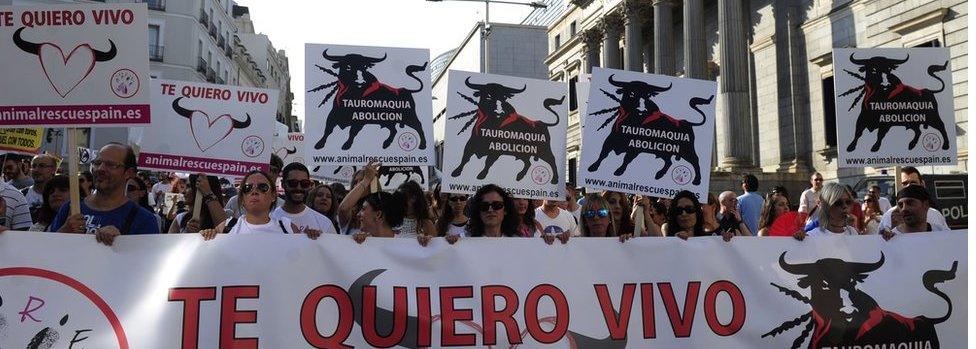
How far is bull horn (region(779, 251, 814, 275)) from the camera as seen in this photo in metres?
4.74

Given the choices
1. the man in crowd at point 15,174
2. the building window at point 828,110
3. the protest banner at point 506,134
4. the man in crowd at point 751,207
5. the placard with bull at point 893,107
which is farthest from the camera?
the building window at point 828,110

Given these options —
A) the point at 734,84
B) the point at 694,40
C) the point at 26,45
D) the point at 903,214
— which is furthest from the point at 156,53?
the point at 903,214

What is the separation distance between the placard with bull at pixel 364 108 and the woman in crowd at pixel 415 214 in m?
1.02

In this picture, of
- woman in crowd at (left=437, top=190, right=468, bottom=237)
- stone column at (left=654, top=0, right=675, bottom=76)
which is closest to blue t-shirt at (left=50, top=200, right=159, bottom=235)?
woman in crowd at (left=437, top=190, right=468, bottom=237)

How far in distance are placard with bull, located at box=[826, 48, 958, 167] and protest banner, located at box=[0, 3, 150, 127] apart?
231 inches

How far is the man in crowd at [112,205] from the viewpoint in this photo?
4230 mm

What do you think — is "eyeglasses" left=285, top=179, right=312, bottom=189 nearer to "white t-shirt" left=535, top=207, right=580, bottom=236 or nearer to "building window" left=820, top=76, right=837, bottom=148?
"white t-shirt" left=535, top=207, right=580, bottom=236

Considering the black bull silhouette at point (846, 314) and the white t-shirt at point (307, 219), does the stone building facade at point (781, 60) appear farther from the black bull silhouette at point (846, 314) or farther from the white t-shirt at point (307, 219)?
the white t-shirt at point (307, 219)

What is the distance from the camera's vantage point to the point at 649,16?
33.3 m

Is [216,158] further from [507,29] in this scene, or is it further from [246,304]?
[507,29]

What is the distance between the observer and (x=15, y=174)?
7.95m

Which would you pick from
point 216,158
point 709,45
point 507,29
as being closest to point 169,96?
point 216,158

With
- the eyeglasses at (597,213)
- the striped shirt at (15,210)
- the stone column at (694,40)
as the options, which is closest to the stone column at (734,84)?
the stone column at (694,40)

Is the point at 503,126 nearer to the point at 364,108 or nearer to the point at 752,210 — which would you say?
the point at 364,108
